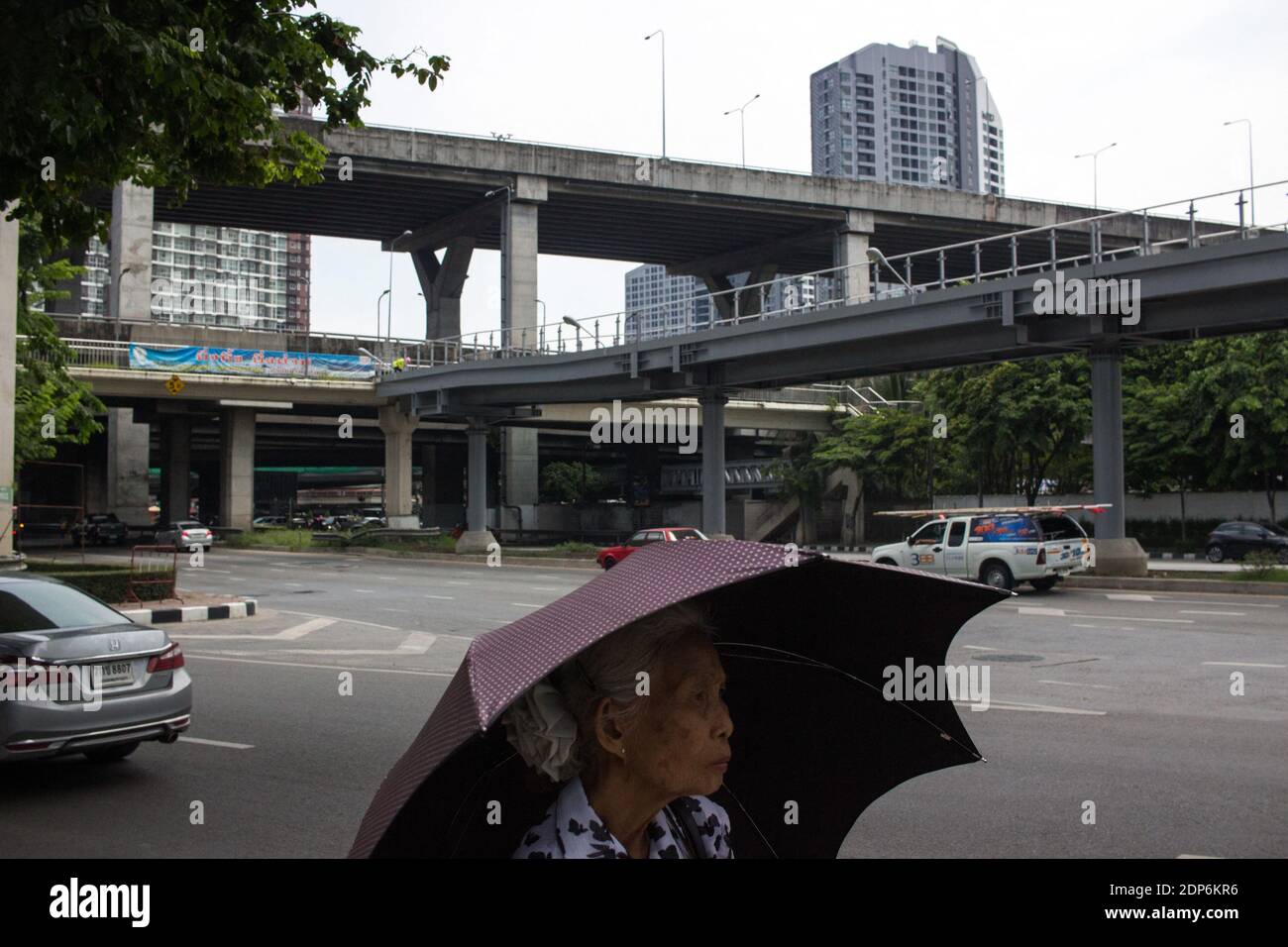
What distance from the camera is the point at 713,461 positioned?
3928 centimetres

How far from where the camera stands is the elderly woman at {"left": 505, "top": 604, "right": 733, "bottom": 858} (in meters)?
2.57

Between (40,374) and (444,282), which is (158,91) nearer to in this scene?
(40,374)

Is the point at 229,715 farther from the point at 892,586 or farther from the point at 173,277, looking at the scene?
the point at 173,277

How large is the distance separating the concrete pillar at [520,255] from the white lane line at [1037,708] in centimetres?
4592

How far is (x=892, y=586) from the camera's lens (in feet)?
9.00

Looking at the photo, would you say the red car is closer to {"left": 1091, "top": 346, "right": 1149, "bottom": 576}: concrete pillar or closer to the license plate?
{"left": 1091, "top": 346, "right": 1149, "bottom": 576}: concrete pillar

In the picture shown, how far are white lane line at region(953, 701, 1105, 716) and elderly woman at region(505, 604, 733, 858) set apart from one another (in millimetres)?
8952

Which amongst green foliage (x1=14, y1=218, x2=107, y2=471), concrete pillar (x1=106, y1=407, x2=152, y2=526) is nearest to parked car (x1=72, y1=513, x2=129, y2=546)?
concrete pillar (x1=106, y1=407, x2=152, y2=526)

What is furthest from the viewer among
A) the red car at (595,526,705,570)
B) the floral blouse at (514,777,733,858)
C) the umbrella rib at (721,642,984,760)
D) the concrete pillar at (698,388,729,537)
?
the concrete pillar at (698,388,729,537)

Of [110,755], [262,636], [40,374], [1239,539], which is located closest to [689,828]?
[110,755]

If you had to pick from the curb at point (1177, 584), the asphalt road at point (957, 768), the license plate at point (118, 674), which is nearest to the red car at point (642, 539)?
the curb at point (1177, 584)

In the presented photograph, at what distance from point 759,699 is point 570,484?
68.5 meters

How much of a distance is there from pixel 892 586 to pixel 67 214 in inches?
438
